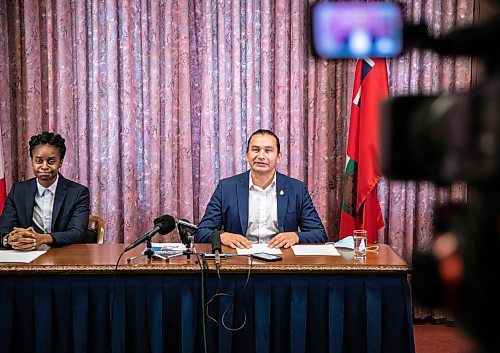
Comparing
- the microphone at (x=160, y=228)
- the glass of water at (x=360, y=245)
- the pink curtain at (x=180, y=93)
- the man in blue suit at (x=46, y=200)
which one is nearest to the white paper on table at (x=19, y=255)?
the man in blue suit at (x=46, y=200)

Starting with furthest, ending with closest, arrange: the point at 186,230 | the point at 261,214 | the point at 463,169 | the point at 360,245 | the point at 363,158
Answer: the point at 363,158 → the point at 261,214 → the point at 360,245 → the point at 186,230 → the point at 463,169

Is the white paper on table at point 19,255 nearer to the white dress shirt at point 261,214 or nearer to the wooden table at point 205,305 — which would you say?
the wooden table at point 205,305

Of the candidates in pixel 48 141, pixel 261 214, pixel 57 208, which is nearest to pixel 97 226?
pixel 57 208

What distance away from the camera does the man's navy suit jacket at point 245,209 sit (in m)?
3.76

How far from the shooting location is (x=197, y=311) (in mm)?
2934

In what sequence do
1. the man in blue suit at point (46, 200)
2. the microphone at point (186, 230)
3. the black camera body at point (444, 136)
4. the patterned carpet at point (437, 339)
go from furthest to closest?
the patterned carpet at point (437, 339), the man in blue suit at point (46, 200), the microphone at point (186, 230), the black camera body at point (444, 136)

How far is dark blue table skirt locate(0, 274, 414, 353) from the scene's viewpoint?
9.55 ft

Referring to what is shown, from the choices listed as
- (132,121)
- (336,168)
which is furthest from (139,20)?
(336,168)

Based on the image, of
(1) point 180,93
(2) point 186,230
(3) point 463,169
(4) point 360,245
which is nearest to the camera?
(3) point 463,169

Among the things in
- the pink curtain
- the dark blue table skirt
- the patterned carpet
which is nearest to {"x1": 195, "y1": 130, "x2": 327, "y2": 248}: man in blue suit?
the pink curtain

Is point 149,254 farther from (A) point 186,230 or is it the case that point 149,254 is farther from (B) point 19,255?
(B) point 19,255

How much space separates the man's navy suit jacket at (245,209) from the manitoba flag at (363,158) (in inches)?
22.0

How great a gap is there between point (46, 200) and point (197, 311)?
1364mm

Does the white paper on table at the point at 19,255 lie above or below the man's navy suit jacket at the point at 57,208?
below
